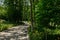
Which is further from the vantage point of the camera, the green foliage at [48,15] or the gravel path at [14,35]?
the gravel path at [14,35]

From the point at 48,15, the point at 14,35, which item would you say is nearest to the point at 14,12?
the point at 14,35

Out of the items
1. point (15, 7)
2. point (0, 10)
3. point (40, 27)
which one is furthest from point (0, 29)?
point (0, 10)

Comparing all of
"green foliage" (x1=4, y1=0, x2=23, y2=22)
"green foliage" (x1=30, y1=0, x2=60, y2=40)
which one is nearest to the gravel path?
"green foliage" (x1=30, y1=0, x2=60, y2=40)

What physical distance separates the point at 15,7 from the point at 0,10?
27.0 ft

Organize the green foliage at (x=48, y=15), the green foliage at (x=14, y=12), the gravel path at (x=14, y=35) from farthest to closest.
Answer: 1. the green foliage at (x=14, y=12)
2. the gravel path at (x=14, y=35)
3. the green foliage at (x=48, y=15)

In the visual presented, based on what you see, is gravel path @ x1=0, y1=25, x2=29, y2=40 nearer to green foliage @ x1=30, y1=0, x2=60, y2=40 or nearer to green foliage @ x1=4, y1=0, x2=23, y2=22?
green foliage @ x1=30, y1=0, x2=60, y2=40

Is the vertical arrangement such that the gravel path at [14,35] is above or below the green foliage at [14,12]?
below

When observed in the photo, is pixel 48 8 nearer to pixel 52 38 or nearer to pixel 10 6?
pixel 52 38

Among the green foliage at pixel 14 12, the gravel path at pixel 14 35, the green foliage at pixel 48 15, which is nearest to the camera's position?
the green foliage at pixel 48 15

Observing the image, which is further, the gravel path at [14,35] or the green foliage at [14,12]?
the green foliage at [14,12]

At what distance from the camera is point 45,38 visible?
16.7 metres

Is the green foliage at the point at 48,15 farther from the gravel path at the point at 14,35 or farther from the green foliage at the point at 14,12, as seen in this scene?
the green foliage at the point at 14,12

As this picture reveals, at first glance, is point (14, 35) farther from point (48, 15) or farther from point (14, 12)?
point (14, 12)

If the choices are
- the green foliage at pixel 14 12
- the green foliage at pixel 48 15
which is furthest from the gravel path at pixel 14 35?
the green foliage at pixel 14 12
